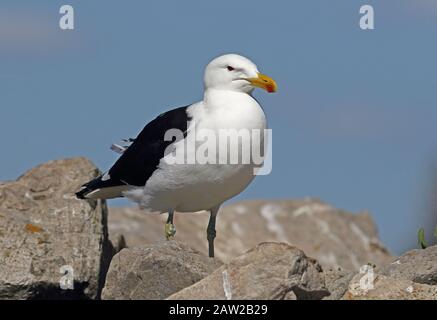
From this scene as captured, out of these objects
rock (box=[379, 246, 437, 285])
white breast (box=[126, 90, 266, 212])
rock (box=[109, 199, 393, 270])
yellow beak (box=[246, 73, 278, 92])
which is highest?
yellow beak (box=[246, 73, 278, 92])

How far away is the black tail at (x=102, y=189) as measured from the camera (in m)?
18.5

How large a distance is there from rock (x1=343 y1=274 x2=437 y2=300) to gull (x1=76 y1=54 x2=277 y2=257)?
318 centimetres

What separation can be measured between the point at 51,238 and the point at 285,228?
11.8m

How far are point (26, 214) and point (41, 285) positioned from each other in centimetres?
165

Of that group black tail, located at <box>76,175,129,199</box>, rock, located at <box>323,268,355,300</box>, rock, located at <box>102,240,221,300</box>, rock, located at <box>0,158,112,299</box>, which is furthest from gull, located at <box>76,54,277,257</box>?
rock, located at <box>323,268,355,300</box>

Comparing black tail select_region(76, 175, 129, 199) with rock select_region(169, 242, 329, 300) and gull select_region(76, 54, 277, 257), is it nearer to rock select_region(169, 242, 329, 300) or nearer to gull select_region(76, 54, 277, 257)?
gull select_region(76, 54, 277, 257)

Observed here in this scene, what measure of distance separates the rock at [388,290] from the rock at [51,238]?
187 inches

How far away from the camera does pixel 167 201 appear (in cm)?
1762

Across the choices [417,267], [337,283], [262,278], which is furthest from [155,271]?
[417,267]

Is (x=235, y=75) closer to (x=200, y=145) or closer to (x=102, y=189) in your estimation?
(x=200, y=145)

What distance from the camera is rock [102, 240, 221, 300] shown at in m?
15.1

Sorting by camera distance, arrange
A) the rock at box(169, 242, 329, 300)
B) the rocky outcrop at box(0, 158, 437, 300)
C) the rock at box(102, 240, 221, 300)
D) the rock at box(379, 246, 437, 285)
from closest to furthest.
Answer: the rock at box(169, 242, 329, 300) < the rocky outcrop at box(0, 158, 437, 300) < the rock at box(102, 240, 221, 300) < the rock at box(379, 246, 437, 285)
